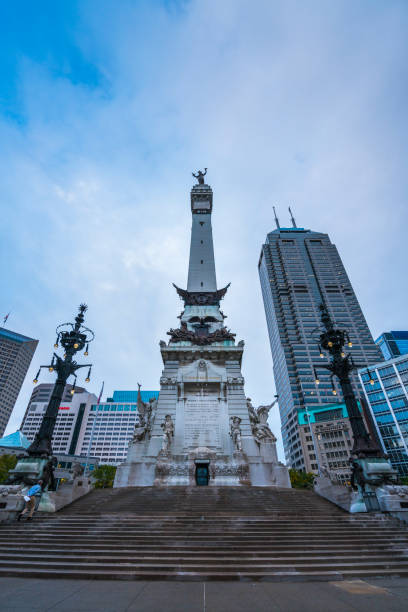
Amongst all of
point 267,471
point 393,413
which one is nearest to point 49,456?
point 267,471

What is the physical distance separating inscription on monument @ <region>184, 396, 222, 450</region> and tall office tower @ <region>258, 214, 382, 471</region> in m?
64.4

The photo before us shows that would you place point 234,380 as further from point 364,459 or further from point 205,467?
→ point 364,459

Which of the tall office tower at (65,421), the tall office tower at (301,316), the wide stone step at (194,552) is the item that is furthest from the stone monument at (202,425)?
A: the tall office tower at (65,421)

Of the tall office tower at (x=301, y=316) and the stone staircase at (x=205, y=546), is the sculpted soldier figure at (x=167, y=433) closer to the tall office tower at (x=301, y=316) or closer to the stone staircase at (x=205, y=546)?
the stone staircase at (x=205, y=546)

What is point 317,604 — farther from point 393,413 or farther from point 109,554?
point 393,413

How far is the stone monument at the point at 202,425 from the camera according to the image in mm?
18484

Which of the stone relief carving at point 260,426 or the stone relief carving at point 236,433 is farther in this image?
the stone relief carving at point 260,426

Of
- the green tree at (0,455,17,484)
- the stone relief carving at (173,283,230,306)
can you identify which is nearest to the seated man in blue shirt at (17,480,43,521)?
the stone relief carving at (173,283,230,306)

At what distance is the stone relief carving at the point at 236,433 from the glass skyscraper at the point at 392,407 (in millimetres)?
48819

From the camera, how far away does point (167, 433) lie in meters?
19.5

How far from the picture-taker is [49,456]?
13.1 meters

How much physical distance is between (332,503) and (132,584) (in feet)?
40.3

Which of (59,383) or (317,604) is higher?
(59,383)

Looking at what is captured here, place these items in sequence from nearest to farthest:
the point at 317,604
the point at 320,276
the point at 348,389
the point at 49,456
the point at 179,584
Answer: the point at 317,604 < the point at 179,584 < the point at 49,456 < the point at 348,389 < the point at 320,276
